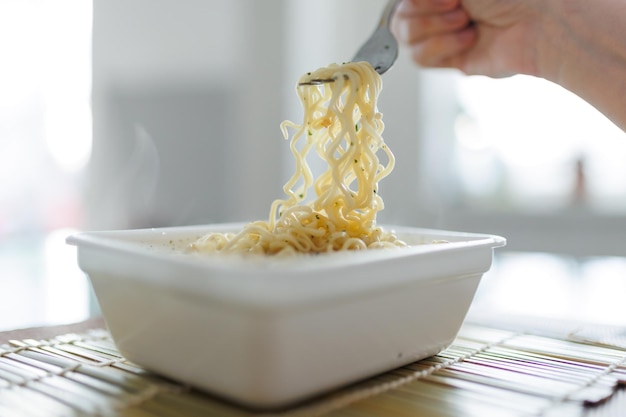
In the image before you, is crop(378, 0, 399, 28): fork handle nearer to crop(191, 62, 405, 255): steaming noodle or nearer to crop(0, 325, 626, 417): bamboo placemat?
crop(191, 62, 405, 255): steaming noodle

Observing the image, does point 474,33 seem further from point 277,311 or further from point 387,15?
point 277,311

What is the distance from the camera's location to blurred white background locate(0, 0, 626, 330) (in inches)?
108

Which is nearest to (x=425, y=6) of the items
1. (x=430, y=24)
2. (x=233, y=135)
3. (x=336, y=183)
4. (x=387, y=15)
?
(x=430, y=24)

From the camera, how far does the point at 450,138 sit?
3.13 meters

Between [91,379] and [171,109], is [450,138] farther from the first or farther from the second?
[91,379]

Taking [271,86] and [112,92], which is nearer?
[271,86]

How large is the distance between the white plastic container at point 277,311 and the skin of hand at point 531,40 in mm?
527

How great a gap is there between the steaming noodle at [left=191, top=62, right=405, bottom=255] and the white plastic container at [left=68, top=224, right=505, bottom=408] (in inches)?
3.9

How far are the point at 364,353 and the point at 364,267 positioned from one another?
4.3 inches

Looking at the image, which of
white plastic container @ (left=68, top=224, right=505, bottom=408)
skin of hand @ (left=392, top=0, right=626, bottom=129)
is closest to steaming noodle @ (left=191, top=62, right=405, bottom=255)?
white plastic container @ (left=68, top=224, right=505, bottom=408)

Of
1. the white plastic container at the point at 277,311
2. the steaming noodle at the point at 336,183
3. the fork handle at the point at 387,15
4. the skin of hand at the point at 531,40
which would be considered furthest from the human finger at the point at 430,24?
the white plastic container at the point at 277,311

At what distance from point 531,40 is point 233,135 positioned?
7.13ft

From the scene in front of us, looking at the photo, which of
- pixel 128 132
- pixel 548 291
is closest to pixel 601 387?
pixel 548 291

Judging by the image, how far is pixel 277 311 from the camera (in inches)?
20.1
